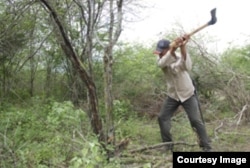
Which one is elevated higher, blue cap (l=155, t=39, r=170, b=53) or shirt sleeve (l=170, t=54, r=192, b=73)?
blue cap (l=155, t=39, r=170, b=53)

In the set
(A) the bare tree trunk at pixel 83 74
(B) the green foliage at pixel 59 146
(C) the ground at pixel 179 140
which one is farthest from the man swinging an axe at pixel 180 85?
(B) the green foliage at pixel 59 146

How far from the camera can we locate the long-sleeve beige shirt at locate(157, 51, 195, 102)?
545 centimetres

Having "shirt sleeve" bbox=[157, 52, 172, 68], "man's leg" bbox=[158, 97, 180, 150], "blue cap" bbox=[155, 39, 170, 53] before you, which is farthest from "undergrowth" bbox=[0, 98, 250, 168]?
"blue cap" bbox=[155, 39, 170, 53]

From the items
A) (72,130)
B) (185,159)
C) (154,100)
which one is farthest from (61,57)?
(185,159)

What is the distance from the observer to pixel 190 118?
18.3ft

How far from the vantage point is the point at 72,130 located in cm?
475

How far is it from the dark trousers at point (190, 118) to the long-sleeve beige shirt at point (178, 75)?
0.32ft

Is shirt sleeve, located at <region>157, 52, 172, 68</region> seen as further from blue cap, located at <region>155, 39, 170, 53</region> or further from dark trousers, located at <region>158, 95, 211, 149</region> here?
dark trousers, located at <region>158, 95, 211, 149</region>

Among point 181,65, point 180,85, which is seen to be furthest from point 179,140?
point 181,65

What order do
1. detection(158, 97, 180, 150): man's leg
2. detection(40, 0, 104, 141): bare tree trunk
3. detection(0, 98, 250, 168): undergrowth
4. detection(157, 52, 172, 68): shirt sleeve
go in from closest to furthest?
detection(0, 98, 250, 168): undergrowth < detection(40, 0, 104, 141): bare tree trunk < detection(157, 52, 172, 68): shirt sleeve < detection(158, 97, 180, 150): man's leg

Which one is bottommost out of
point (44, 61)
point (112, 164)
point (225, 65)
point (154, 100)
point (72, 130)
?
point (112, 164)

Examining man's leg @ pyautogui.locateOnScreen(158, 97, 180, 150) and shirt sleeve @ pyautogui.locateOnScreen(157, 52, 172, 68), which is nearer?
shirt sleeve @ pyautogui.locateOnScreen(157, 52, 172, 68)

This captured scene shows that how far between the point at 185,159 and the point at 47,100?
17.3 ft

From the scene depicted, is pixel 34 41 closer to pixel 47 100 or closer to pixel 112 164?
pixel 47 100
